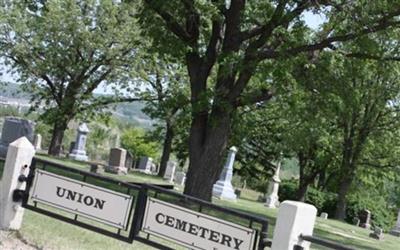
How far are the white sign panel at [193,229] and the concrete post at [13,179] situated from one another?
198 cm

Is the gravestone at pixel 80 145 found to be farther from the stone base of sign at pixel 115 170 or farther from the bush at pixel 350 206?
the bush at pixel 350 206

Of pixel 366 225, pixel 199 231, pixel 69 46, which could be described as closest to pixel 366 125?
pixel 366 225

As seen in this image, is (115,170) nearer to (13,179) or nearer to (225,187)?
(225,187)

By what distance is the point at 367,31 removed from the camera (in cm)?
1492

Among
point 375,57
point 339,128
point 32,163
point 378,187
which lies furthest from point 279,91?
point 378,187

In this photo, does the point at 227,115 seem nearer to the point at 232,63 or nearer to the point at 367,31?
the point at 232,63

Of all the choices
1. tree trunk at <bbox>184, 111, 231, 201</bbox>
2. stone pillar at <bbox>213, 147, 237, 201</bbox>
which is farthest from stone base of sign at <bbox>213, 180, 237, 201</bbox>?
tree trunk at <bbox>184, 111, 231, 201</bbox>

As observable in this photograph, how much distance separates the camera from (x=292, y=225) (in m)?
6.68

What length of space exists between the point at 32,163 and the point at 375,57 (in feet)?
32.6

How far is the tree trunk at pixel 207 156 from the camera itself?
16.2 metres

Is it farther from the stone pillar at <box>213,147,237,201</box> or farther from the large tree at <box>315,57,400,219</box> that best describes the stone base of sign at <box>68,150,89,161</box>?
the large tree at <box>315,57,400,219</box>

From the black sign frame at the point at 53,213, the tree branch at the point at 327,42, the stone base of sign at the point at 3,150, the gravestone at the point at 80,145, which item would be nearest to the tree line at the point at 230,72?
the tree branch at the point at 327,42

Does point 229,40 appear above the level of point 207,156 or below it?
above

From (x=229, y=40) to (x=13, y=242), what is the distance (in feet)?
32.4
